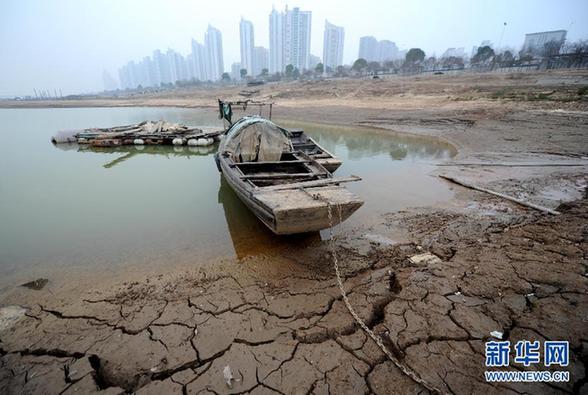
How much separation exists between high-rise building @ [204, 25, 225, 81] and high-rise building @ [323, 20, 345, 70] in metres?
61.8

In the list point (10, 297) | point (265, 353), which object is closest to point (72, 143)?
point (10, 297)

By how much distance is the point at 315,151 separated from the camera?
8758mm

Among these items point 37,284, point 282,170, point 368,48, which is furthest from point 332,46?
point 37,284

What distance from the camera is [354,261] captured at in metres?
4.60

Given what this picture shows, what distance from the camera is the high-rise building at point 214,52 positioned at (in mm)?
161000

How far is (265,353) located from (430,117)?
1956 cm

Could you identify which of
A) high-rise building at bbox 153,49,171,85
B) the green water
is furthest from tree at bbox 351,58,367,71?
high-rise building at bbox 153,49,171,85

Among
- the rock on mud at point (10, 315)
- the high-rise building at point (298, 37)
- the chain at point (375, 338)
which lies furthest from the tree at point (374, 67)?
the rock on mud at point (10, 315)

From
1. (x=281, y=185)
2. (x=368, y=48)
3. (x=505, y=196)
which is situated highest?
(x=368, y=48)

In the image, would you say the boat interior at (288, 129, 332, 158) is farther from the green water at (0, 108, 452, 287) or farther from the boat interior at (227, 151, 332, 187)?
the green water at (0, 108, 452, 287)

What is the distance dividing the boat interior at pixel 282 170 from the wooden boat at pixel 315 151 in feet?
1.82

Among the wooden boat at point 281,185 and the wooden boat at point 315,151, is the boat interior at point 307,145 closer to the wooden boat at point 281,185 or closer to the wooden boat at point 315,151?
the wooden boat at point 315,151

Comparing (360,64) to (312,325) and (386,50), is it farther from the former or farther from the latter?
(386,50)

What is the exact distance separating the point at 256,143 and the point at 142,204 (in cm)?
356
